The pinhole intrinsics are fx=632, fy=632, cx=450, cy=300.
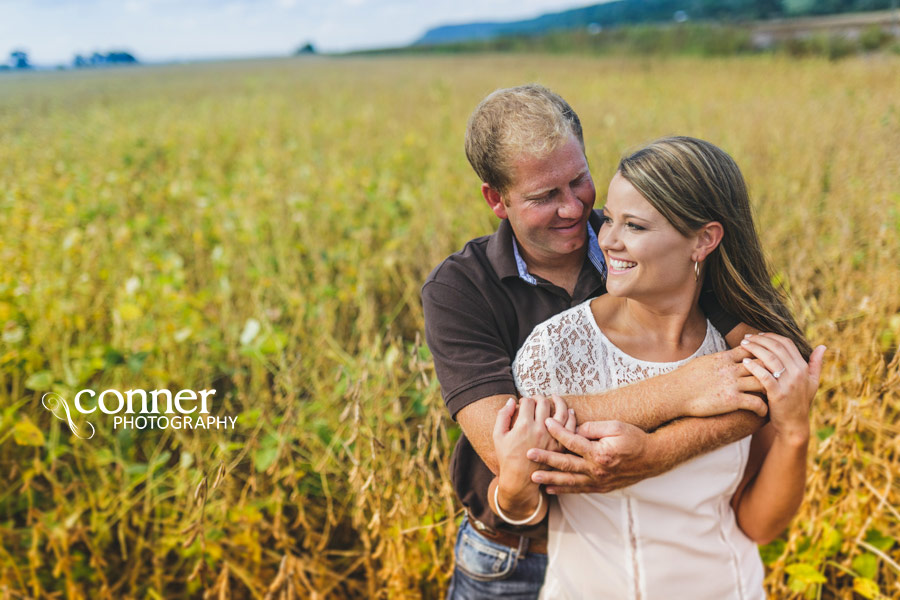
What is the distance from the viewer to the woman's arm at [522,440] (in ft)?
3.51

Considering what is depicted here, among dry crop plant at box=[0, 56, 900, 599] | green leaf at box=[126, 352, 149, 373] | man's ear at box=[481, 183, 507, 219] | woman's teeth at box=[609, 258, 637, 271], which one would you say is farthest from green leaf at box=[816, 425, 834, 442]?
green leaf at box=[126, 352, 149, 373]

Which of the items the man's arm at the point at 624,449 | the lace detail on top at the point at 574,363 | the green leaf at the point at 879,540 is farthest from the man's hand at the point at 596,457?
the green leaf at the point at 879,540

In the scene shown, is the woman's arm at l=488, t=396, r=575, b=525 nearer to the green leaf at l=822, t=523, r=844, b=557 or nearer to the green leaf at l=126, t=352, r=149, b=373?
the green leaf at l=822, t=523, r=844, b=557

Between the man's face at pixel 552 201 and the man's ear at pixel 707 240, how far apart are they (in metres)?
0.23

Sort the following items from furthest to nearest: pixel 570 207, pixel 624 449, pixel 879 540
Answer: pixel 879 540 < pixel 570 207 < pixel 624 449

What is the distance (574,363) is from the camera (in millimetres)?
1194

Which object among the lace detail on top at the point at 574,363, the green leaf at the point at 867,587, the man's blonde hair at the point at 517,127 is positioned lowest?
the green leaf at the point at 867,587

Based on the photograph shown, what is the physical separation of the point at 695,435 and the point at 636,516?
7.7 inches

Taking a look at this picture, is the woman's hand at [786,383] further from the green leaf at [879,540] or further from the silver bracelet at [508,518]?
the green leaf at [879,540]

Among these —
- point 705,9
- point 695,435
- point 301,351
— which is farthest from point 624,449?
point 705,9

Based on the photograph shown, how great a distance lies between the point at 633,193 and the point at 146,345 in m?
1.78

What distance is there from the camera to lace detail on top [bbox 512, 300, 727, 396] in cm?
118

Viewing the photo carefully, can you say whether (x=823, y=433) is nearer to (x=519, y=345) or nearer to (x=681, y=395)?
(x=681, y=395)

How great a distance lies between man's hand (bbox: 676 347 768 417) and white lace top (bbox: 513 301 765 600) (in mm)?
86
